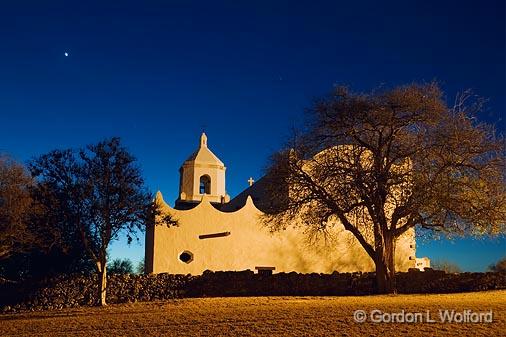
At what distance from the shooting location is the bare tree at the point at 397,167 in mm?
19641

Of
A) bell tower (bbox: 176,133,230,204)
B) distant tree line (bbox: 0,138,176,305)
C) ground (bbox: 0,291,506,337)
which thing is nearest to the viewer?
ground (bbox: 0,291,506,337)

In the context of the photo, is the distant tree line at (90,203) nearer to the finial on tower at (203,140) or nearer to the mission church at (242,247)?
the mission church at (242,247)

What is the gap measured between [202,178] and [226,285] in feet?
42.4

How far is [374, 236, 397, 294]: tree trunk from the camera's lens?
21328mm

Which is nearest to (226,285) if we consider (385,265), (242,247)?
(242,247)

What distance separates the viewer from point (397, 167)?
66.5 feet

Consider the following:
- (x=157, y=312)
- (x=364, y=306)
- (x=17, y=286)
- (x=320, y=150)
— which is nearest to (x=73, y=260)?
(x=17, y=286)

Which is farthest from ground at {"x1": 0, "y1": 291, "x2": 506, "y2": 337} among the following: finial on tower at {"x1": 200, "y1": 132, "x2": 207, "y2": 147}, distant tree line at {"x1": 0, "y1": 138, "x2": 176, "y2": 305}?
finial on tower at {"x1": 200, "y1": 132, "x2": 207, "y2": 147}

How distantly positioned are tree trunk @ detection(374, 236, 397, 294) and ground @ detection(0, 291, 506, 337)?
5.87 m

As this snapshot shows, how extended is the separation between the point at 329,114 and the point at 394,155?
10.0 ft

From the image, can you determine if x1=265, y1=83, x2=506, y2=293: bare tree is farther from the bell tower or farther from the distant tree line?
the bell tower

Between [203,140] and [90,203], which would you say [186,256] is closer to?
[90,203]

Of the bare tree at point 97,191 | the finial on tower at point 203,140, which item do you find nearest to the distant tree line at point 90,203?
the bare tree at point 97,191

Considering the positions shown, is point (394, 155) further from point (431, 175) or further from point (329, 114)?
point (329, 114)
